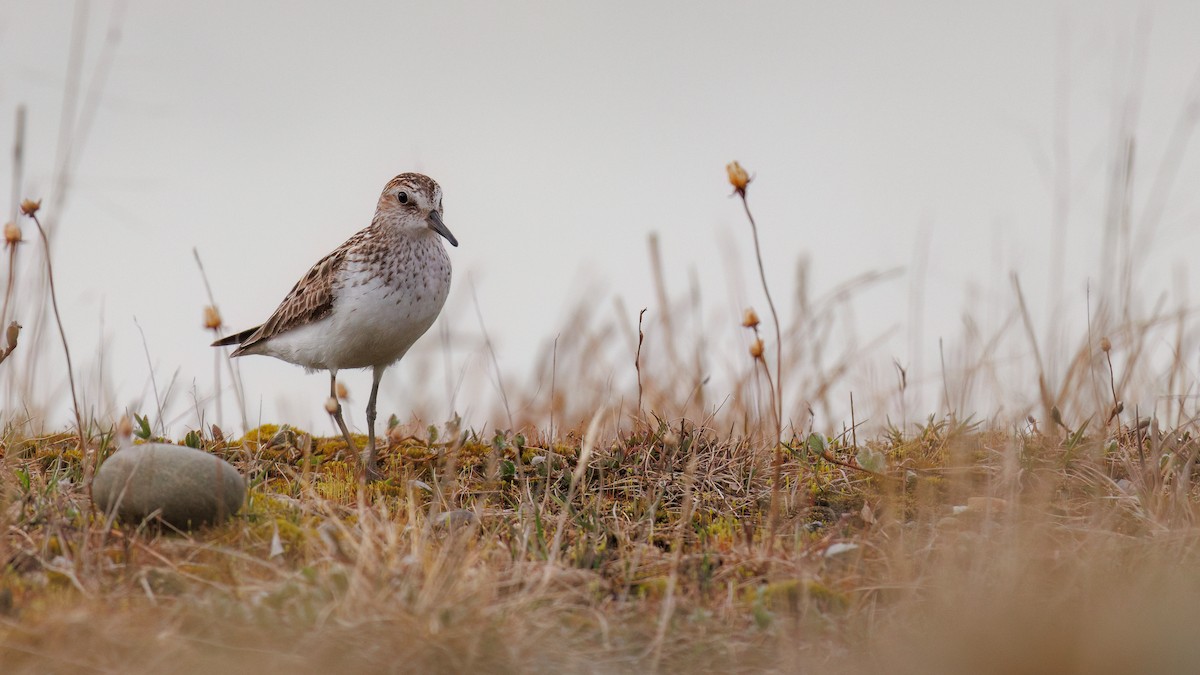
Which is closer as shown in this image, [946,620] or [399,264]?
[946,620]

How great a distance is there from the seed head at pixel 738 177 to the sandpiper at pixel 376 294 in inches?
114

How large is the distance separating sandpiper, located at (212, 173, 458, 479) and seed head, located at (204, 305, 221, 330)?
34.1 inches

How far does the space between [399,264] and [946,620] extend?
4224 millimetres

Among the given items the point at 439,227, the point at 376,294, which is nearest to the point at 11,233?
the point at 376,294

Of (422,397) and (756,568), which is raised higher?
(422,397)

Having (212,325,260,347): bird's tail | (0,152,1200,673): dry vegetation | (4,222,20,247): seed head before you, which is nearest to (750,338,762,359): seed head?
(0,152,1200,673): dry vegetation

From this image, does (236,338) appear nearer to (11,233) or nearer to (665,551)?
(11,233)

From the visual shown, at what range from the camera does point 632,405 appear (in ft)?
23.3

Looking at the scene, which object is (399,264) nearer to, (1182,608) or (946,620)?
(946,620)

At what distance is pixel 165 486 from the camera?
477cm

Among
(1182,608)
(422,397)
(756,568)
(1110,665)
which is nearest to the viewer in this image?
(1110,665)

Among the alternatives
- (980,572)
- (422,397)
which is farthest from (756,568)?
(422,397)

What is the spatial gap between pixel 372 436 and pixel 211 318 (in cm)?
119

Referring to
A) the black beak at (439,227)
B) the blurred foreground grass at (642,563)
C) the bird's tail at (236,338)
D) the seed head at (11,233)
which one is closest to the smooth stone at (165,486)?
the blurred foreground grass at (642,563)
